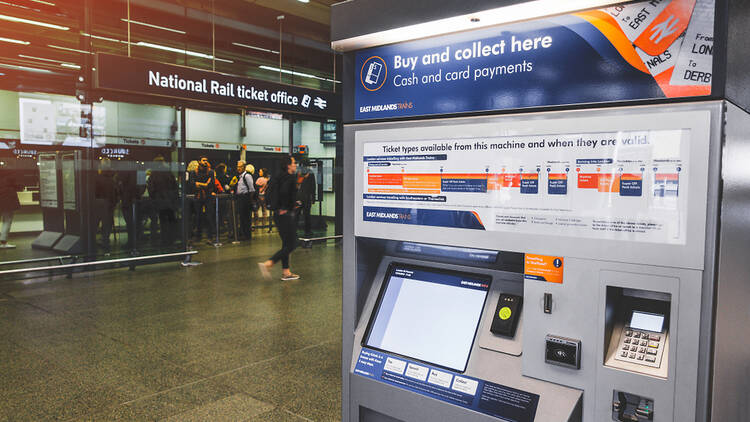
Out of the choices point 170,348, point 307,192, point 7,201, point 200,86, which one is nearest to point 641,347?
point 170,348

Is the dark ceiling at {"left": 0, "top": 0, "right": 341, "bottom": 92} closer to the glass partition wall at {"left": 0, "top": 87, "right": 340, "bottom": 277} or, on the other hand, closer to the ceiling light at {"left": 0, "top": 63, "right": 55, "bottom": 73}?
the ceiling light at {"left": 0, "top": 63, "right": 55, "bottom": 73}

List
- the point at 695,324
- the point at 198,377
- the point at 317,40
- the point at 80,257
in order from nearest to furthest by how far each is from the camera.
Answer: the point at 695,324, the point at 198,377, the point at 80,257, the point at 317,40

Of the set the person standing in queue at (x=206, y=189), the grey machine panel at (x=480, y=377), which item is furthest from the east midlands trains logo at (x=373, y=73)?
the person standing in queue at (x=206, y=189)

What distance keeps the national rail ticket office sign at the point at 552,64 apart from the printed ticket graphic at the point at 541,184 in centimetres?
12

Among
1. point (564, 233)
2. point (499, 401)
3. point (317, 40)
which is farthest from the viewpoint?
point (317, 40)

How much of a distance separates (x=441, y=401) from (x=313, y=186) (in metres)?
9.06

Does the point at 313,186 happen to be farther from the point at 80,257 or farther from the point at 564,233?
the point at 564,233

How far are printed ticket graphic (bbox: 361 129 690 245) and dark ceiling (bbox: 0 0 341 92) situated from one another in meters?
7.04

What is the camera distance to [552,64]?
4.90 ft

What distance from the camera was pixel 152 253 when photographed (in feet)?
26.7

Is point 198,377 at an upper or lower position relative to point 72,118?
lower

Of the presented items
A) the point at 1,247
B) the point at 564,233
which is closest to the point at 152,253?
the point at 1,247

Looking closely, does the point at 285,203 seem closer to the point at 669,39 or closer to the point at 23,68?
the point at 23,68

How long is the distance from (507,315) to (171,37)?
8.38 metres
